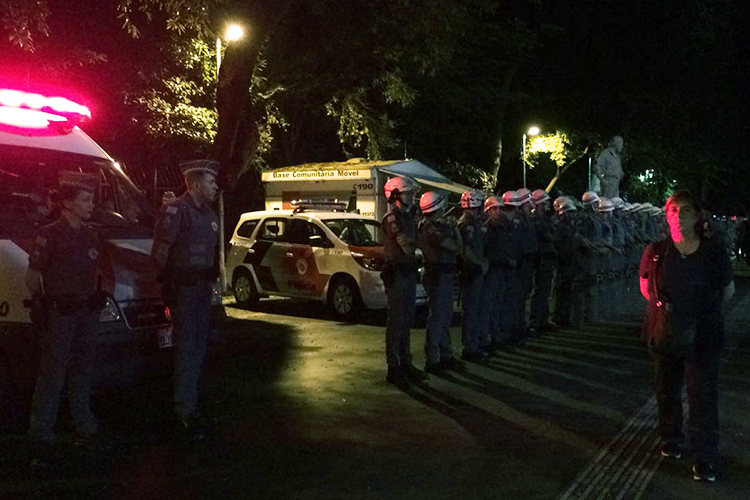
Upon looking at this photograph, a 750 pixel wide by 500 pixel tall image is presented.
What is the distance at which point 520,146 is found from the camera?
117 feet

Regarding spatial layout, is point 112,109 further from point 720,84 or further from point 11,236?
point 720,84

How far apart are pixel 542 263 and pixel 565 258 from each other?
714mm

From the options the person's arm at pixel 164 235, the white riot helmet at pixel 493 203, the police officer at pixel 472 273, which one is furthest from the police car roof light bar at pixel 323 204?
the person's arm at pixel 164 235

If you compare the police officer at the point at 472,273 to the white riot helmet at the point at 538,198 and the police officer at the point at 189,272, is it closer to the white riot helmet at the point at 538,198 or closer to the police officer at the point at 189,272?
the white riot helmet at the point at 538,198

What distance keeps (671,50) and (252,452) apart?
25.9m

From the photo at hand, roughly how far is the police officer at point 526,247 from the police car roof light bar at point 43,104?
555 cm

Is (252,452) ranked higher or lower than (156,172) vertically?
lower

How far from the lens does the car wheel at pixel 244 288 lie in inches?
599

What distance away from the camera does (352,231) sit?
1432 cm

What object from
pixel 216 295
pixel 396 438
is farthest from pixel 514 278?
pixel 216 295

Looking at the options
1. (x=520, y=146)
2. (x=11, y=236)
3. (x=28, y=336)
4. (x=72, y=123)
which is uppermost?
(x=520, y=146)

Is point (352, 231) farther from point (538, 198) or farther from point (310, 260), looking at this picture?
point (538, 198)

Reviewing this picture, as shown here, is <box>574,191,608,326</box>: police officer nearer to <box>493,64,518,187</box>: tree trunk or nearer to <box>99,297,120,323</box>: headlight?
<box>99,297,120,323</box>: headlight

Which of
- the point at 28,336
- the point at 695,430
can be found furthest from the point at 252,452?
the point at 695,430
